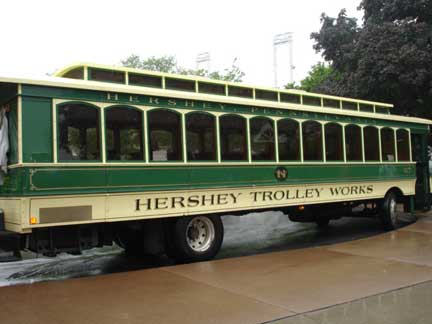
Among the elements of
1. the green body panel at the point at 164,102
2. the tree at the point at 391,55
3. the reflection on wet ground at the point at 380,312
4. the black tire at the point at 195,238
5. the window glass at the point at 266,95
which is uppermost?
the tree at the point at 391,55

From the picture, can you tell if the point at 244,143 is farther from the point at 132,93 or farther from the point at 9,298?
the point at 9,298

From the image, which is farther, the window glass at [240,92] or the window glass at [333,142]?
the window glass at [333,142]

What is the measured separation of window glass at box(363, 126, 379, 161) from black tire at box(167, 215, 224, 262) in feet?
15.6

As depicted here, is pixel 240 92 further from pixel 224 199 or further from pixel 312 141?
pixel 224 199

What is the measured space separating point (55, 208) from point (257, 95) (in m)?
4.55

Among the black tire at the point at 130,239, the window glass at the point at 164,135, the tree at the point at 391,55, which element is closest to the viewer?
the window glass at the point at 164,135

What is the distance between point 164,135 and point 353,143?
16.9 feet

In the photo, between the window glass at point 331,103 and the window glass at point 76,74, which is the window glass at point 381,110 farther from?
the window glass at point 76,74

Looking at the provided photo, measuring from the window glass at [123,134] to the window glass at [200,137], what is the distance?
93 centimetres

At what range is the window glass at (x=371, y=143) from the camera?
11.1 m

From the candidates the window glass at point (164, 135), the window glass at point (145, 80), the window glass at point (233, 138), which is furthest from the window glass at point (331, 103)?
the window glass at point (145, 80)

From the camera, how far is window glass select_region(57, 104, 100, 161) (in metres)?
6.57

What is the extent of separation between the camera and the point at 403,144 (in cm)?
1231

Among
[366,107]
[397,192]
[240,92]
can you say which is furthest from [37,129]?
[397,192]
